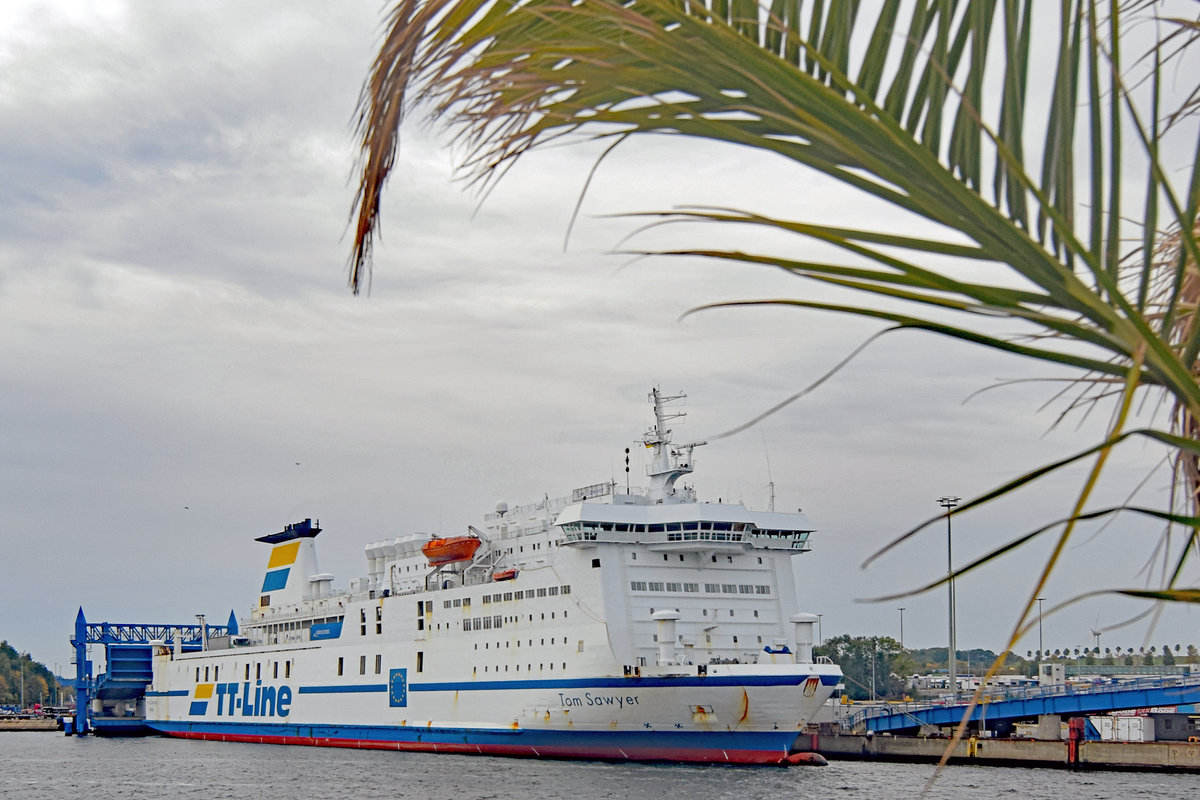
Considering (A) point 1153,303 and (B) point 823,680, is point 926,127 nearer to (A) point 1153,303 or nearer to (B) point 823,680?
(A) point 1153,303

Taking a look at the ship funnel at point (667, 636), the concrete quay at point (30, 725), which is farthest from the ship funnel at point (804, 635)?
the concrete quay at point (30, 725)

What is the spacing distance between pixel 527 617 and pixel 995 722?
1693cm

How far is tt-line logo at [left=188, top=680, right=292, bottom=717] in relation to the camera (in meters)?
41.3

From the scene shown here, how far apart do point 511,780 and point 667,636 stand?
15.8 ft

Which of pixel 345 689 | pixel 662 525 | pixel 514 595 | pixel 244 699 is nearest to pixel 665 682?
pixel 662 525

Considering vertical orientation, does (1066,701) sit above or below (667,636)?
below

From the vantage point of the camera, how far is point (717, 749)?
1066 inches

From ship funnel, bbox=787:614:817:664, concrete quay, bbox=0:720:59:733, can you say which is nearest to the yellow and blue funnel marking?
ship funnel, bbox=787:614:817:664

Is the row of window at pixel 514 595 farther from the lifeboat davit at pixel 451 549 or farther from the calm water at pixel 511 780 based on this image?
the calm water at pixel 511 780

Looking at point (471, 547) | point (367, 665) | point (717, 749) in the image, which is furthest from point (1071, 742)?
point (367, 665)

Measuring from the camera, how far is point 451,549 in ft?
112

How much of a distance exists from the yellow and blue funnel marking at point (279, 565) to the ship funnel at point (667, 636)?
2302cm

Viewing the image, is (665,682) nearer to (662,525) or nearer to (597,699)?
(597,699)

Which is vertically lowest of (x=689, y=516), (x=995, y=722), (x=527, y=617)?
(x=995, y=722)
